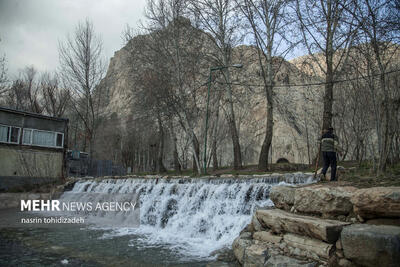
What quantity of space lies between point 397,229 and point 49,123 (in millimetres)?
22406

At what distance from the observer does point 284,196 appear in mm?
6281

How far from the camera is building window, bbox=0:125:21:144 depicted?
19188 mm

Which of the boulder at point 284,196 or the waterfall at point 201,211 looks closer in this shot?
the boulder at point 284,196

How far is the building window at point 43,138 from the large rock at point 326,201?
19986mm

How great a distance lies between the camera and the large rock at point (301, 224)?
176 inches

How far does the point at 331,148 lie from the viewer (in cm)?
838

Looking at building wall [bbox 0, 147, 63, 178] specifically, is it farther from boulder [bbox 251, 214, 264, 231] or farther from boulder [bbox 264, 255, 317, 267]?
boulder [bbox 264, 255, 317, 267]

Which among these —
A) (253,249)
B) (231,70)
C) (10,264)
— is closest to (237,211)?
(253,249)

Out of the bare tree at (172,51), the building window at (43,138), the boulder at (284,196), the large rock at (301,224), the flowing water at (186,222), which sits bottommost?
the flowing water at (186,222)

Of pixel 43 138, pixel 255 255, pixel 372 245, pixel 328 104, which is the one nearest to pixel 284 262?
pixel 255 255

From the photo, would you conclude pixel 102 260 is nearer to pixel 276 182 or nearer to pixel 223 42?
pixel 276 182

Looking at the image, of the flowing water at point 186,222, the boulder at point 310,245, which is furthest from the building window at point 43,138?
the boulder at point 310,245

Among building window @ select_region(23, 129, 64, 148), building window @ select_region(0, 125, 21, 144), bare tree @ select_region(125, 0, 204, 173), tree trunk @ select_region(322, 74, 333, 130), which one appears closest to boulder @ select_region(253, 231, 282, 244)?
tree trunk @ select_region(322, 74, 333, 130)

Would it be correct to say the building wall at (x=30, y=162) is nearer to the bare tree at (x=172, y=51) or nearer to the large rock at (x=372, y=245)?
the bare tree at (x=172, y=51)
